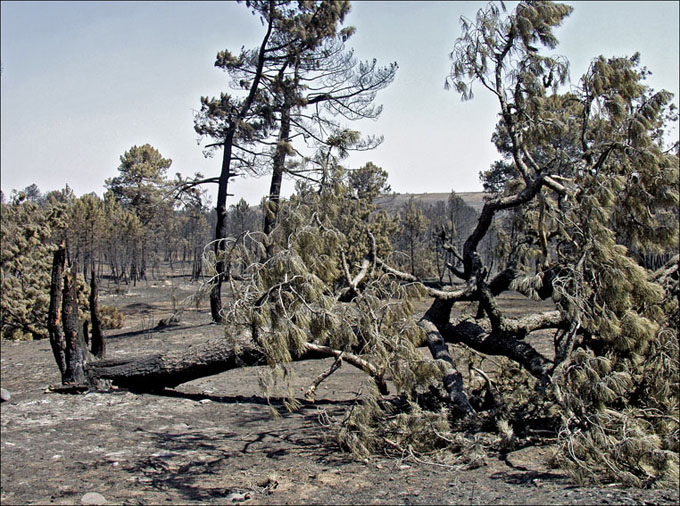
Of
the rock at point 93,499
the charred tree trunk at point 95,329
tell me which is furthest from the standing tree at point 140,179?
the rock at point 93,499

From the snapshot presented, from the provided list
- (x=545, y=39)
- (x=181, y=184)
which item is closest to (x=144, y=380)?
(x=545, y=39)

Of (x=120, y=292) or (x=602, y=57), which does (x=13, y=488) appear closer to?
(x=602, y=57)

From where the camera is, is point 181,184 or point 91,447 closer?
point 91,447

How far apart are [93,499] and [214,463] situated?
107 centimetres

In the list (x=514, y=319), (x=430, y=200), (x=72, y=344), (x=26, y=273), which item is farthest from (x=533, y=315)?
(x=430, y=200)

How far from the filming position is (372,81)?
14.3m

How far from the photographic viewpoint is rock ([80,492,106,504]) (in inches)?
155

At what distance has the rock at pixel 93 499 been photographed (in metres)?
3.93

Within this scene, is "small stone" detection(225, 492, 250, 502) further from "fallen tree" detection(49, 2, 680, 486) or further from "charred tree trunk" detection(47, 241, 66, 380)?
"charred tree trunk" detection(47, 241, 66, 380)

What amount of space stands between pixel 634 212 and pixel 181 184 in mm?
11054

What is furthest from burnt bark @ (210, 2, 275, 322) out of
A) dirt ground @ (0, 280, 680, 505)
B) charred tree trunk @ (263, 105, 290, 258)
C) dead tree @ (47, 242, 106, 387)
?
dirt ground @ (0, 280, 680, 505)

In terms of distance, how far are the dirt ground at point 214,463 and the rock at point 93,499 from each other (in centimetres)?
1

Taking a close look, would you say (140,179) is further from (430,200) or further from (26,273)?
(430,200)

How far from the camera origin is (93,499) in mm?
3955
